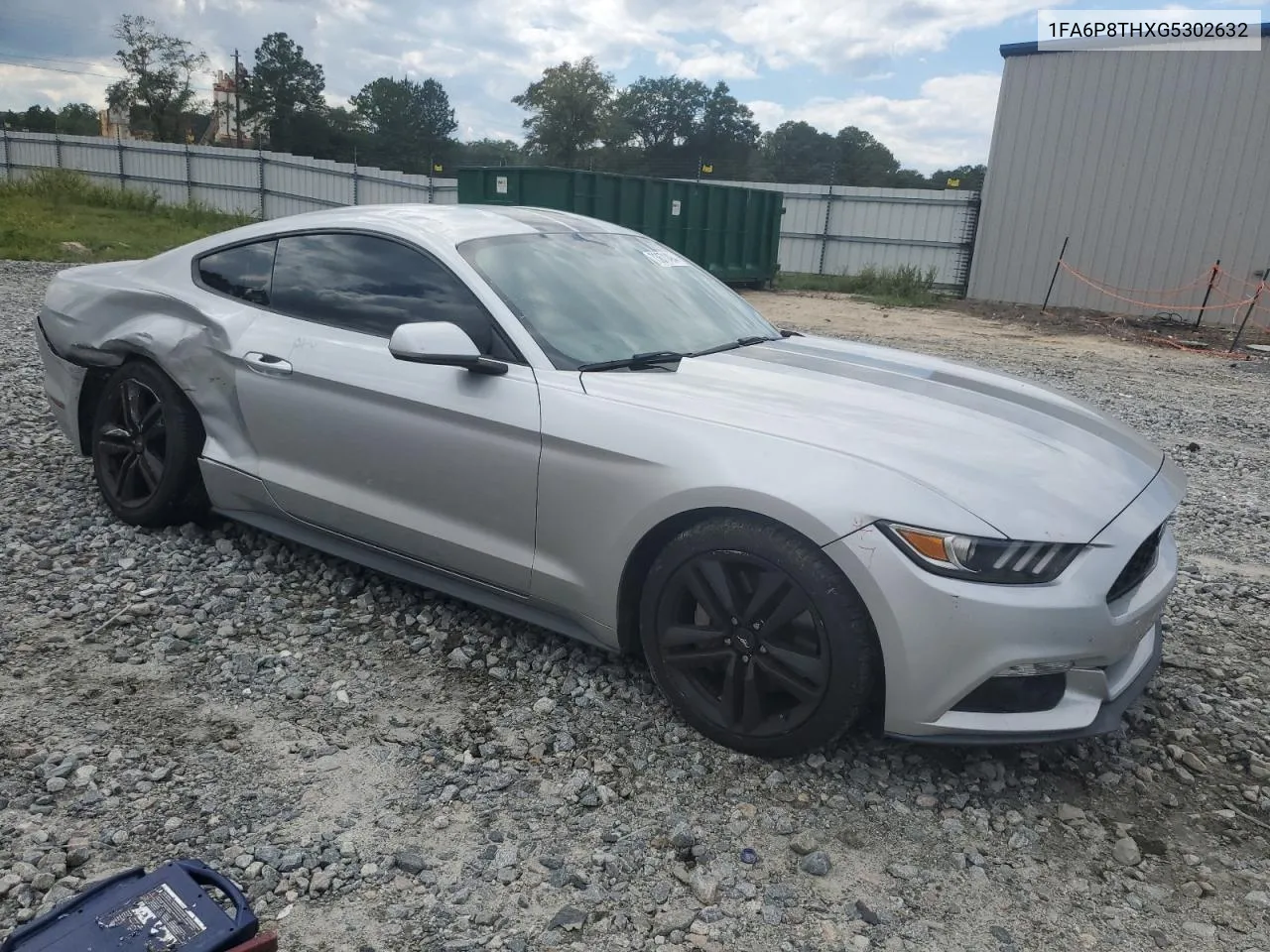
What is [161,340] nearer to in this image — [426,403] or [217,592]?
[217,592]

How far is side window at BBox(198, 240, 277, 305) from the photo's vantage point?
12.1 ft

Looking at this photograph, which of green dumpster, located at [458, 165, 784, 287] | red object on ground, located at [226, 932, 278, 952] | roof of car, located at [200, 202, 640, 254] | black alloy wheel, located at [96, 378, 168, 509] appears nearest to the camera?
red object on ground, located at [226, 932, 278, 952]

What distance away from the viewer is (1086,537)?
7.75 feet

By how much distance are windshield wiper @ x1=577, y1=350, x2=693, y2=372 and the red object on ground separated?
5.66 ft

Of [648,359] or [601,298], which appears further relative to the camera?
[601,298]

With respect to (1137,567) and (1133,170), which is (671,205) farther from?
(1137,567)

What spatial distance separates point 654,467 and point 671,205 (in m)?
15.0

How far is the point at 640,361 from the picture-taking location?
306 centimetres

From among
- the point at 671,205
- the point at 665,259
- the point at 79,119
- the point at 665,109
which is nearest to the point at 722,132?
the point at 665,109

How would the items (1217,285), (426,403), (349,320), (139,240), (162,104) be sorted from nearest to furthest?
(426,403) → (349,320) → (1217,285) → (139,240) → (162,104)

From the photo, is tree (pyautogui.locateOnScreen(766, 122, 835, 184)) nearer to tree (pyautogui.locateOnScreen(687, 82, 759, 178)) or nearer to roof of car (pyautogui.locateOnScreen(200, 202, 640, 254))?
tree (pyautogui.locateOnScreen(687, 82, 759, 178))

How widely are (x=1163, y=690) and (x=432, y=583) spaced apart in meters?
2.48

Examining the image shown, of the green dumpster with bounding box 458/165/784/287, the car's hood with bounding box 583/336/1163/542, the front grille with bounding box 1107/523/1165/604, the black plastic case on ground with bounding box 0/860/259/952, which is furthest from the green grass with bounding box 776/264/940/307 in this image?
the black plastic case on ground with bounding box 0/860/259/952

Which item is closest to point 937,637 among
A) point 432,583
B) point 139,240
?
point 432,583
